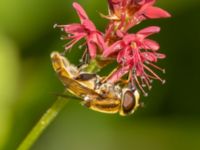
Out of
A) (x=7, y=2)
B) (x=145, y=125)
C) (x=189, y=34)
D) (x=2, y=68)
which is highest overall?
(x=7, y=2)

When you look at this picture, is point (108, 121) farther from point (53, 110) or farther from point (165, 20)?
point (53, 110)

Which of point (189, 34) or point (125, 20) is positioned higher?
point (125, 20)

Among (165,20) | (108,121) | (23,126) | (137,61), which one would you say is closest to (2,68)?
(23,126)

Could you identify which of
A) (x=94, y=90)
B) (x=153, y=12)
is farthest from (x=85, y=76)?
(x=153, y=12)

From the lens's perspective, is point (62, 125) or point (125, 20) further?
point (62, 125)

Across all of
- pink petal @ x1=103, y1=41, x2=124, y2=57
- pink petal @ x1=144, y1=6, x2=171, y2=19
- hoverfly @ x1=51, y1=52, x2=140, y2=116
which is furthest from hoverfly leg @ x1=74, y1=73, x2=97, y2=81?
pink petal @ x1=144, y1=6, x2=171, y2=19

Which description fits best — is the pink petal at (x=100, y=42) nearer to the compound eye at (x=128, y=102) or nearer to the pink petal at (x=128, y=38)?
the pink petal at (x=128, y=38)

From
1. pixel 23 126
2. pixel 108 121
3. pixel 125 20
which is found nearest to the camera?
pixel 125 20

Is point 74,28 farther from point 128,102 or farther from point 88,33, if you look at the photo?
point 128,102
